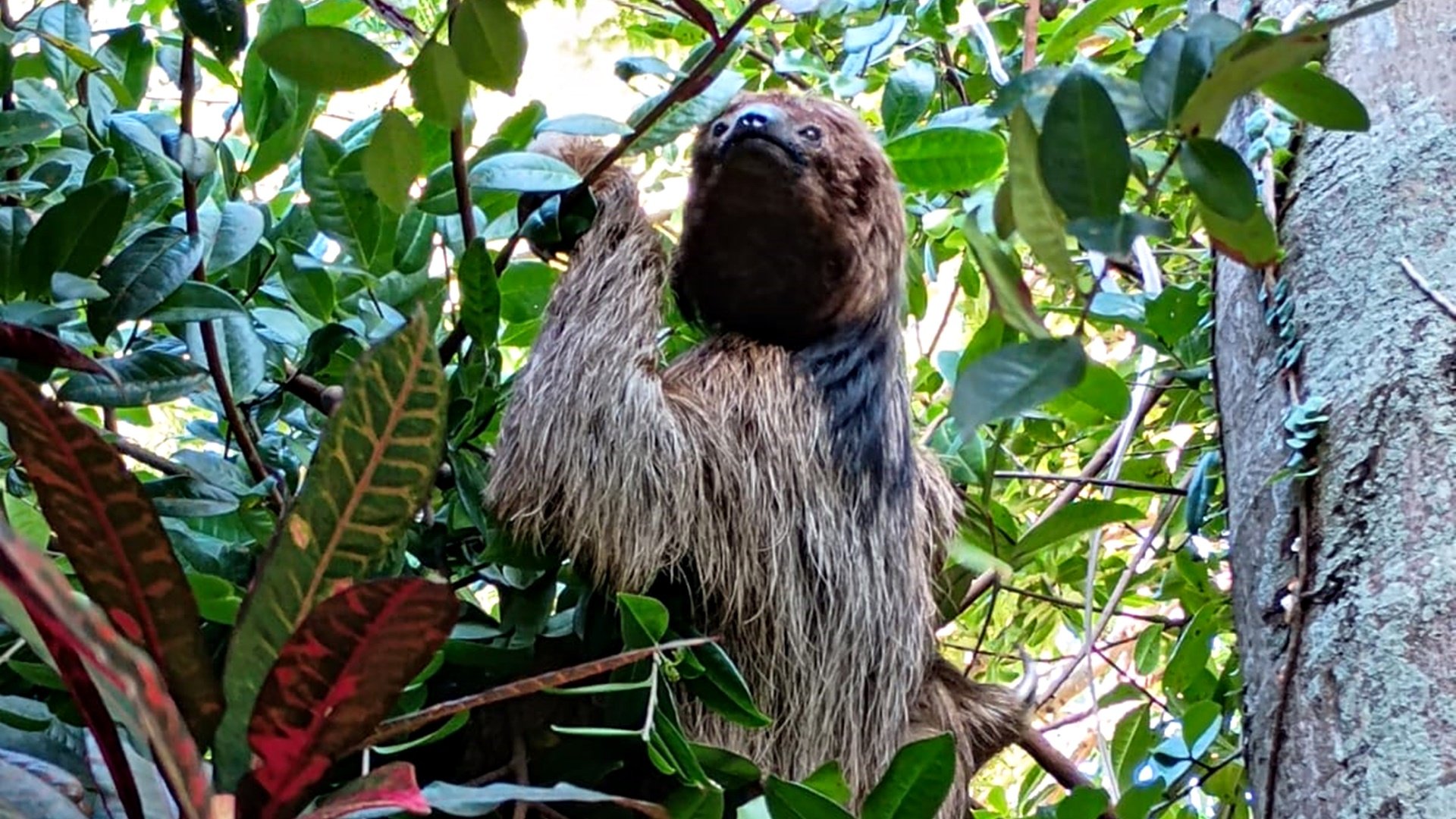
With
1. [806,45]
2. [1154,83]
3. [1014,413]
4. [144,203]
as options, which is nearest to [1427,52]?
[1154,83]

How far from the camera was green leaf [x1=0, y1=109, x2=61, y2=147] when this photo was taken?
2469 millimetres

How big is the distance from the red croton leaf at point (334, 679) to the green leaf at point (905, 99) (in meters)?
2.28

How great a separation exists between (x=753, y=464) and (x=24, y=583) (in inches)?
100

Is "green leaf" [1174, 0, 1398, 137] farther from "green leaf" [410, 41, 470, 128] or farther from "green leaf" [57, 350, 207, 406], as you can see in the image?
"green leaf" [57, 350, 207, 406]

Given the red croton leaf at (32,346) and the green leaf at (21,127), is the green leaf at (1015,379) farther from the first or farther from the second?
the green leaf at (21,127)

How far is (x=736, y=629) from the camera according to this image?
10.7ft

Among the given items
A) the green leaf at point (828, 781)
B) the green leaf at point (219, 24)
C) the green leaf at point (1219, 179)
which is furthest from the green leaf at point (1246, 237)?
the green leaf at point (219, 24)

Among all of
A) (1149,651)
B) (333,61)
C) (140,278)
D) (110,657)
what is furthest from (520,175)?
(1149,651)

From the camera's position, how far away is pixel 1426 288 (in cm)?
210

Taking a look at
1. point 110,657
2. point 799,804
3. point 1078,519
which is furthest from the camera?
point 1078,519

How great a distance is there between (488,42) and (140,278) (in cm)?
96

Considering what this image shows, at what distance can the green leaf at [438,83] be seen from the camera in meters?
1.66

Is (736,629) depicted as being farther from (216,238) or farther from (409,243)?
(216,238)

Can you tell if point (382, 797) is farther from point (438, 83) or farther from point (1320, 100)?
point (1320, 100)
